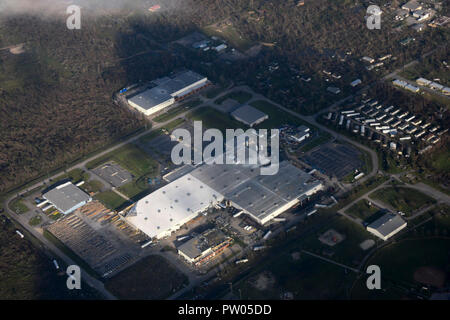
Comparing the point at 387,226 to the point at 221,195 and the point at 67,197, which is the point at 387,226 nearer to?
the point at 221,195

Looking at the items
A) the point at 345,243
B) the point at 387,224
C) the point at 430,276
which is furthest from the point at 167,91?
the point at 430,276

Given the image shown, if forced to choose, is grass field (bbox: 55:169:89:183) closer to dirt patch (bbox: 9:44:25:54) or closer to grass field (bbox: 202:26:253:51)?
dirt patch (bbox: 9:44:25:54)

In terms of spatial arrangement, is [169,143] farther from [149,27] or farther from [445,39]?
[445,39]

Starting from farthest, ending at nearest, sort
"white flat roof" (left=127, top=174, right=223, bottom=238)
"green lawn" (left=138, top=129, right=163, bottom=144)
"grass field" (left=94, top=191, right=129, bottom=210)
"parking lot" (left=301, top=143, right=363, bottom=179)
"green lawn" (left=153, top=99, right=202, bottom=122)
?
"green lawn" (left=153, top=99, right=202, bottom=122) < "green lawn" (left=138, top=129, right=163, bottom=144) < "parking lot" (left=301, top=143, right=363, bottom=179) < "grass field" (left=94, top=191, right=129, bottom=210) < "white flat roof" (left=127, top=174, right=223, bottom=238)

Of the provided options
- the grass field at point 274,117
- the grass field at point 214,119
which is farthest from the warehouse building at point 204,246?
the grass field at point 274,117

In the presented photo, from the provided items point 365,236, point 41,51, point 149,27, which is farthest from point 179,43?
point 365,236

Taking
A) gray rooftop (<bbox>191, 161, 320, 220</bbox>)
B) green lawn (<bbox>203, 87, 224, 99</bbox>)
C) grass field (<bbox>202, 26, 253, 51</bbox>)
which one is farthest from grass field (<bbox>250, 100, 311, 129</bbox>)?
grass field (<bbox>202, 26, 253, 51</bbox>)

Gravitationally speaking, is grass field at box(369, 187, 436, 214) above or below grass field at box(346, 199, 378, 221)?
above

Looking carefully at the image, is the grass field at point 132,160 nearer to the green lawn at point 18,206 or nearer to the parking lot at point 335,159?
the green lawn at point 18,206
